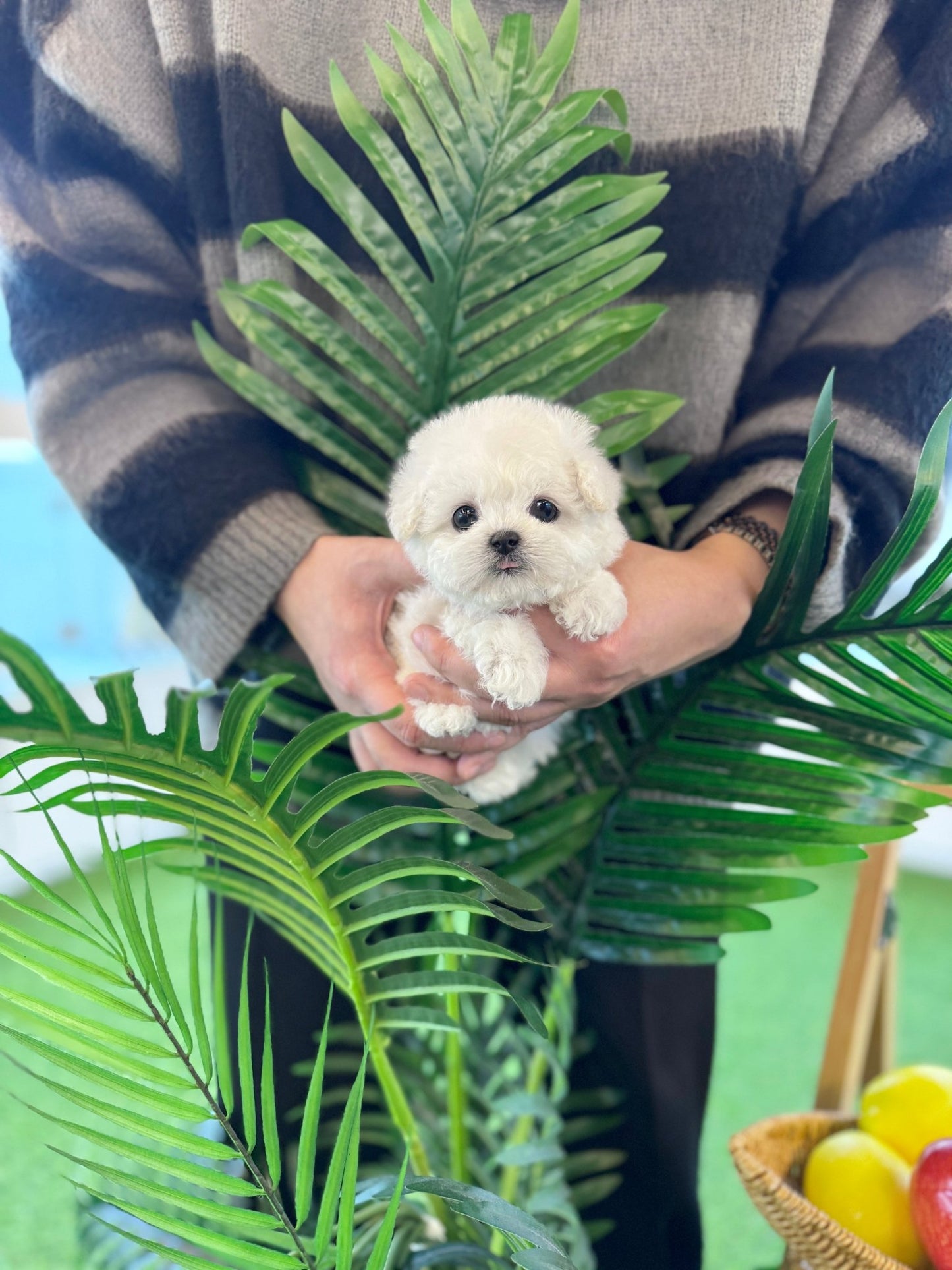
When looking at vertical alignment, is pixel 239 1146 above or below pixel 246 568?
below

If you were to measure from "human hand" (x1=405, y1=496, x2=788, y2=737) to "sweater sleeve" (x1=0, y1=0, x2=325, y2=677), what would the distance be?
0.52 ft

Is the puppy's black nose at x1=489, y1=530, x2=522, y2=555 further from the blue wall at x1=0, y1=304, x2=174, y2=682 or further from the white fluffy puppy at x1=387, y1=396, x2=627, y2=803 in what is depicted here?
the blue wall at x1=0, y1=304, x2=174, y2=682

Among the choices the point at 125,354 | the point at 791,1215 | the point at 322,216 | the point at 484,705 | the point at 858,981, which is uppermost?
the point at 322,216

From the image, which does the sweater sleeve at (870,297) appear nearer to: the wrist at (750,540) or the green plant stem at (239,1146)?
the wrist at (750,540)

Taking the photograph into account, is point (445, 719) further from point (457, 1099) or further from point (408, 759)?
point (457, 1099)

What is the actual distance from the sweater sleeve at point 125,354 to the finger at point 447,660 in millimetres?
131

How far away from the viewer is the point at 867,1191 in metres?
0.65

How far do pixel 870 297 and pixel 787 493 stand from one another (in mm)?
165

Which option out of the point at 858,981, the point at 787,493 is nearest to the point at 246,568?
the point at 787,493

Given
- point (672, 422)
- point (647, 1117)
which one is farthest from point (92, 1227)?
point (672, 422)

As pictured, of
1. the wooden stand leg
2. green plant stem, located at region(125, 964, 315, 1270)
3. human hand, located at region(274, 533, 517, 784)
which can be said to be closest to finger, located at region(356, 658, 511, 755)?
human hand, located at region(274, 533, 517, 784)

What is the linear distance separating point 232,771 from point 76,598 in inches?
57.1

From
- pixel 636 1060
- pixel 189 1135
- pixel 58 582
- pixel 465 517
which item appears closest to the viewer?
pixel 189 1135

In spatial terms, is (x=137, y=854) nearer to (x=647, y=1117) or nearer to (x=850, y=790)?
(x=850, y=790)
